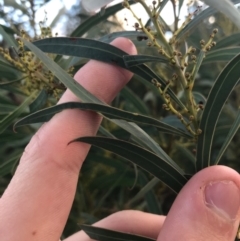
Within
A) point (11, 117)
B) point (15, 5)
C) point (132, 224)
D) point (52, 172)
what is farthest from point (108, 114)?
point (15, 5)

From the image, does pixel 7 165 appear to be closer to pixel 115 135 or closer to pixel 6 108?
pixel 6 108

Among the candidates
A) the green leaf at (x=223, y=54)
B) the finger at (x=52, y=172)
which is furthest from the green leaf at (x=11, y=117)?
the green leaf at (x=223, y=54)

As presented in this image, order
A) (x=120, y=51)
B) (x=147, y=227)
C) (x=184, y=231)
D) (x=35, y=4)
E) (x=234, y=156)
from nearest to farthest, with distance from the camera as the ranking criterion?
1. (x=184, y=231)
2. (x=120, y=51)
3. (x=147, y=227)
4. (x=35, y=4)
5. (x=234, y=156)

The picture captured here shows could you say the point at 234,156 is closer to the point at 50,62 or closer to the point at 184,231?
the point at 184,231

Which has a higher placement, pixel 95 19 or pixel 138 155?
pixel 95 19

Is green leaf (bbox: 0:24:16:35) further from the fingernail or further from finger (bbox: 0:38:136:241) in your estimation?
the fingernail

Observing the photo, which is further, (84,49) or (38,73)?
(38,73)

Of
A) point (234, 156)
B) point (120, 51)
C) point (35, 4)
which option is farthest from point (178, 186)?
point (35, 4)
